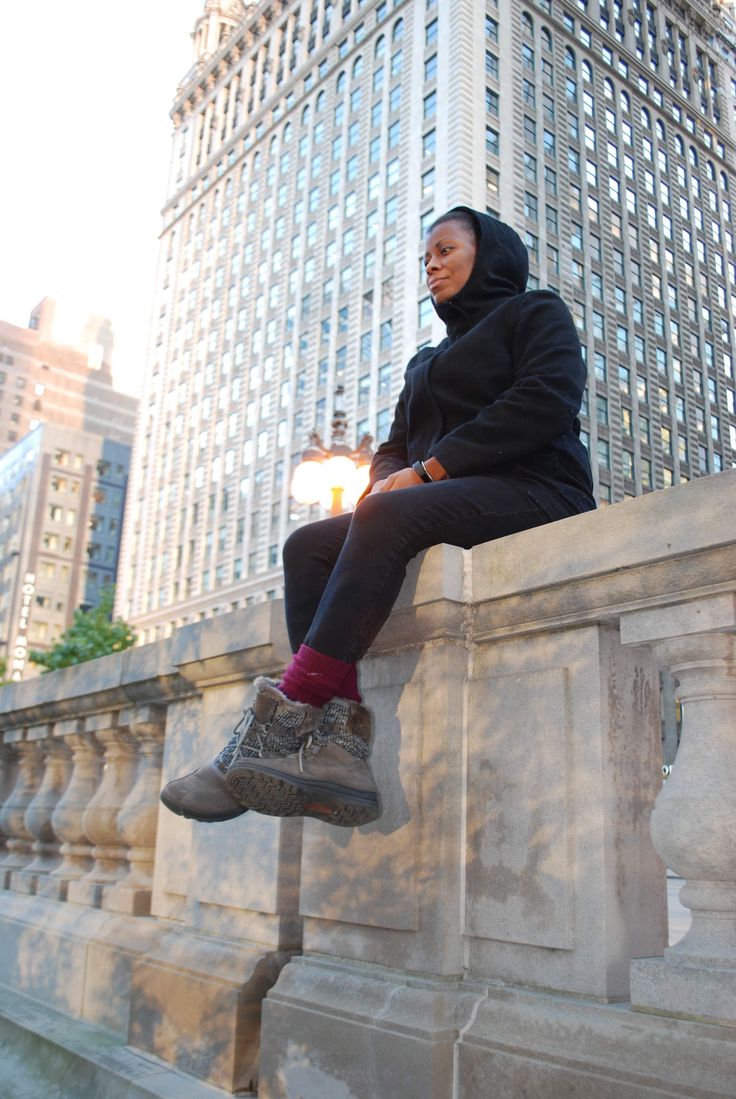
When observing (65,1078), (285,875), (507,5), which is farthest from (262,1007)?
(507,5)

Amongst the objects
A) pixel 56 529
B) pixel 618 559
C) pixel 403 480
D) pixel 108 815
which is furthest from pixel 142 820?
pixel 56 529

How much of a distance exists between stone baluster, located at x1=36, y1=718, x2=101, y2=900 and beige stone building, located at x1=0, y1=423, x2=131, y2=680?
83.9 m

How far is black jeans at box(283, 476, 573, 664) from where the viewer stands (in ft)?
8.37

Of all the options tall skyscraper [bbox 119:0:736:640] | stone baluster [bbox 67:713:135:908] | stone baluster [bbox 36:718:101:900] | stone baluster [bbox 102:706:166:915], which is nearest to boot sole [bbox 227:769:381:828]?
stone baluster [bbox 102:706:166:915]

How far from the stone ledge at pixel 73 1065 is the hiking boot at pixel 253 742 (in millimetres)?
969

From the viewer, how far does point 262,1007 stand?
2.77 m

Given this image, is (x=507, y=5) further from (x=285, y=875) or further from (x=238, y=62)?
(x=285, y=875)

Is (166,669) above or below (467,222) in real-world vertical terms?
below

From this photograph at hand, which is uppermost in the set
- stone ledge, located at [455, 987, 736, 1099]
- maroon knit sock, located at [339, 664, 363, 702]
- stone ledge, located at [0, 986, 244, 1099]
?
maroon knit sock, located at [339, 664, 363, 702]

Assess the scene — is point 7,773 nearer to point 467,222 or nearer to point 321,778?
point 321,778

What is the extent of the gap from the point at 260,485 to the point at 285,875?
55.7 m

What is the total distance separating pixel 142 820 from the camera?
3.92m

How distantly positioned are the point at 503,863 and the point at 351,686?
626 millimetres

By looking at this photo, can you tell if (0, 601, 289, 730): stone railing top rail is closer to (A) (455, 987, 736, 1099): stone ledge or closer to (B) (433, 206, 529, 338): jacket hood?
(B) (433, 206, 529, 338): jacket hood
